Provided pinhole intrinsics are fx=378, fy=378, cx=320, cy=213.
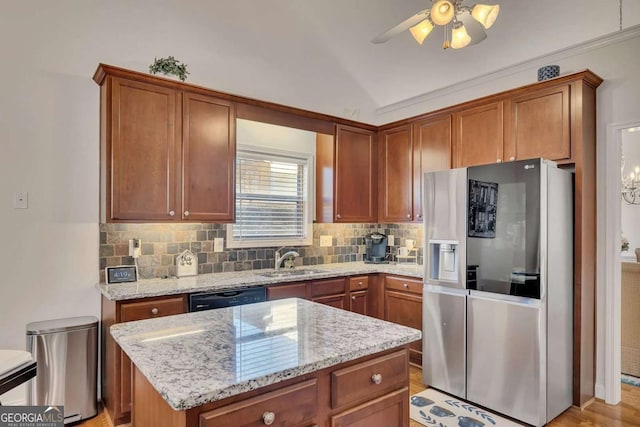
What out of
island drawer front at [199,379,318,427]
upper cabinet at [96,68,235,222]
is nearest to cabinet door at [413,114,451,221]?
upper cabinet at [96,68,235,222]

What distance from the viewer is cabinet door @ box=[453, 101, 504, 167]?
324 cm

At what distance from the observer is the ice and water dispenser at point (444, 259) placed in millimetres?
2947

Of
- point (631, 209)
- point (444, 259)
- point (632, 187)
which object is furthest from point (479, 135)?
point (631, 209)

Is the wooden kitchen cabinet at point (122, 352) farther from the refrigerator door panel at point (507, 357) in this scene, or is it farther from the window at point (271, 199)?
the refrigerator door panel at point (507, 357)

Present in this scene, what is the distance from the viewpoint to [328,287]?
11.6 feet

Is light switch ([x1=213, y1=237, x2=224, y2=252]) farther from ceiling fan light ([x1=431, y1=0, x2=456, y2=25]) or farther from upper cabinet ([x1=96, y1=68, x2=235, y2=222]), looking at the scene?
ceiling fan light ([x1=431, y1=0, x2=456, y2=25])

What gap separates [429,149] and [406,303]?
1556mm

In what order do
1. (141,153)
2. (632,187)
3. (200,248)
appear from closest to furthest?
(141,153)
(200,248)
(632,187)

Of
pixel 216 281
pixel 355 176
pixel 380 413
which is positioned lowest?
pixel 380 413

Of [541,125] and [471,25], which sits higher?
[471,25]

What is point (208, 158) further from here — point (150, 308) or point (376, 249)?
point (376, 249)

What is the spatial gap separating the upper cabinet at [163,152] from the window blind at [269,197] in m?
0.45

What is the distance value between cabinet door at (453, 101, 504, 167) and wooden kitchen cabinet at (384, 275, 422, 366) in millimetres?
1233

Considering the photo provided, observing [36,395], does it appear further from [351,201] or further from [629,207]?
[629,207]
